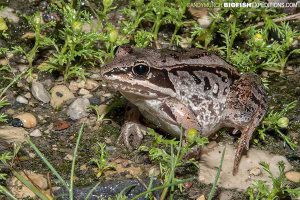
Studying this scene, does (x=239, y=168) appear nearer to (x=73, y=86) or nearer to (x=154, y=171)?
(x=154, y=171)

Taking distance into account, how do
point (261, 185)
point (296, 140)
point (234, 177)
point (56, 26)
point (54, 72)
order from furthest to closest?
point (56, 26), point (54, 72), point (296, 140), point (234, 177), point (261, 185)

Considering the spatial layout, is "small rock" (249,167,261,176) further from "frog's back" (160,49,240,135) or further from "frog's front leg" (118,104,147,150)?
"frog's front leg" (118,104,147,150)

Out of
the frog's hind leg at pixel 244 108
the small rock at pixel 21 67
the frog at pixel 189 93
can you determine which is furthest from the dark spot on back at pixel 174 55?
the small rock at pixel 21 67

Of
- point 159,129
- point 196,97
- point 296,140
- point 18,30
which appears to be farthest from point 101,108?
point 296,140

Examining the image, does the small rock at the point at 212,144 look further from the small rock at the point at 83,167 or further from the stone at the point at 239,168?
the small rock at the point at 83,167

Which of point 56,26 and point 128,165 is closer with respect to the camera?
point 128,165

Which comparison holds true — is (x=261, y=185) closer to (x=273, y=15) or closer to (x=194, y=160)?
(x=194, y=160)

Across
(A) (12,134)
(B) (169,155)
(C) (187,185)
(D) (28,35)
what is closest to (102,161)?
(B) (169,155)
